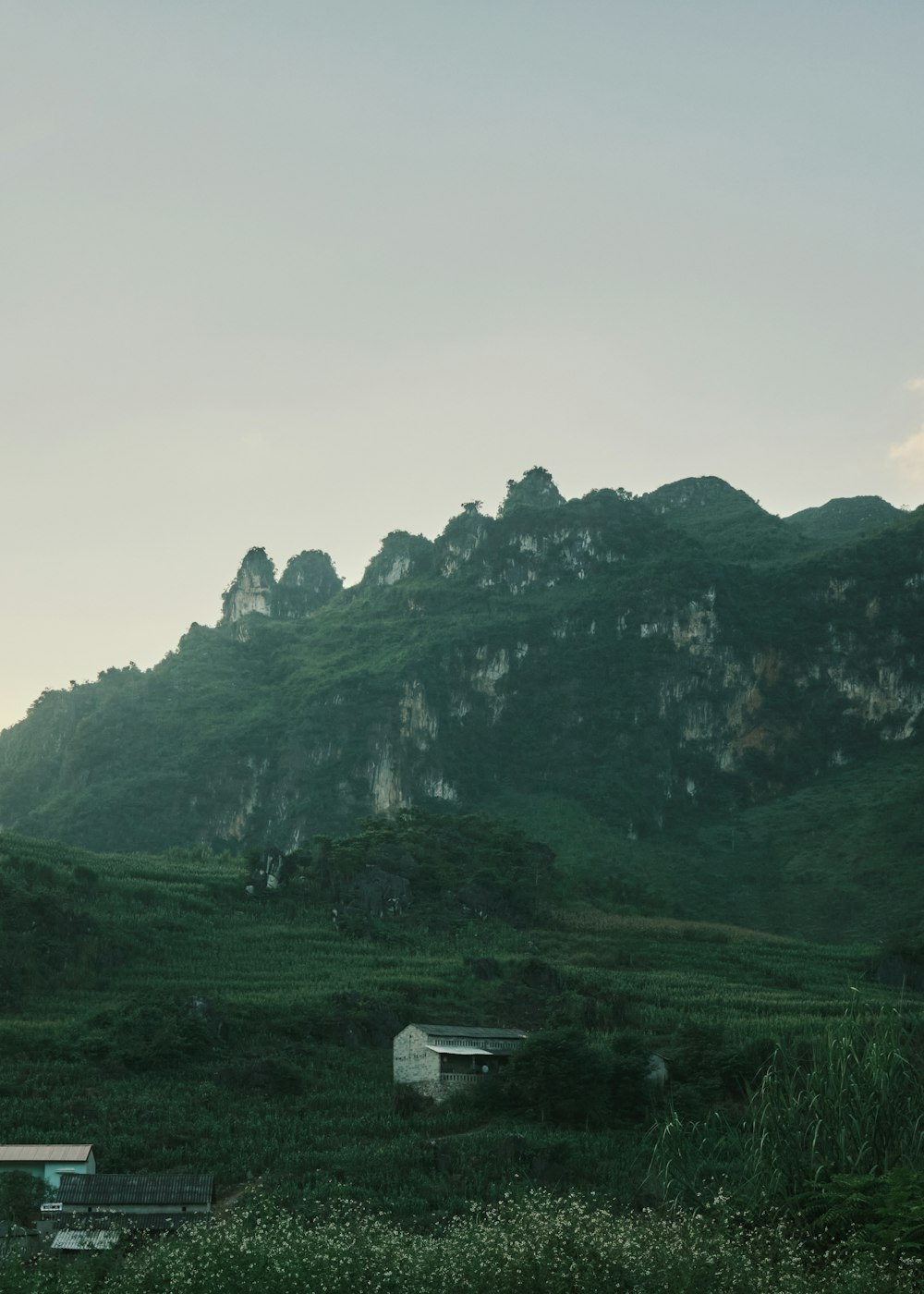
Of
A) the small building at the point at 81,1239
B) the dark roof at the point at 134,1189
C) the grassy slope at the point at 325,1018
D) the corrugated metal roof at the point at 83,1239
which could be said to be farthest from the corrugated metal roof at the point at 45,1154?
the small building at the point at 81,1239

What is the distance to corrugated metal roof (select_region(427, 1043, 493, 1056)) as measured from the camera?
179ft

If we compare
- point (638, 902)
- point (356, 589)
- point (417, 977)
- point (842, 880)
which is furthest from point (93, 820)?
point (417, 977)

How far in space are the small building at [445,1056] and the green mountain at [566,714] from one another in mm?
66528

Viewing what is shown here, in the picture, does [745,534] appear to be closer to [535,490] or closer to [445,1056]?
[535,490]

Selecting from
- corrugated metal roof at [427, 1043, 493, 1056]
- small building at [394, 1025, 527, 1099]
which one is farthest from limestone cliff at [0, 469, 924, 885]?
corrugated metal roof at [427, 1043, 493, 1056]

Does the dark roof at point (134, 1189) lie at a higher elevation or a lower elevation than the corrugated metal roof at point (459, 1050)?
lower

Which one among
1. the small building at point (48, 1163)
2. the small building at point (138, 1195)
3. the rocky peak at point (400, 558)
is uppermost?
the rocky peak at point (400, 558)

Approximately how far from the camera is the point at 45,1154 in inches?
1656

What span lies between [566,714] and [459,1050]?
9313cm

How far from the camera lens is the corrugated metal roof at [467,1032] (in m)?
56.5

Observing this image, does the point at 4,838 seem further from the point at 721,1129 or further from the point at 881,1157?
the point at 881,1157

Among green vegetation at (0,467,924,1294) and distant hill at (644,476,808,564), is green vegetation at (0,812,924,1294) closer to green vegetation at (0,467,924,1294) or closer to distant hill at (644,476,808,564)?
green vegetation at (0,467,924,1294)

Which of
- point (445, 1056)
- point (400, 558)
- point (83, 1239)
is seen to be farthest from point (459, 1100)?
point (400, 558)

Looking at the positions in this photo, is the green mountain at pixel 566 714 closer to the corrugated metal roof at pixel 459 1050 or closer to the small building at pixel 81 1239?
the corrugated metal roof at pixel 459 1050
